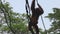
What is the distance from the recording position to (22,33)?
68.8 feet

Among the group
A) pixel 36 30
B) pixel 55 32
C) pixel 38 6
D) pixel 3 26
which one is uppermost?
pixel 38 6

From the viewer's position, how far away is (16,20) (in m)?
19.5

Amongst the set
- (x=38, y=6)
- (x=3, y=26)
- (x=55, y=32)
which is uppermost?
(x=38, y=6)

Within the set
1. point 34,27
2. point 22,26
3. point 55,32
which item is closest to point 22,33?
point 22,26

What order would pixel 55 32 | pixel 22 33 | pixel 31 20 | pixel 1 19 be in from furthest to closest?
1. pixel 55 32
2. pixel 22 33
3. pixel 1 19
4. pixel 31 20

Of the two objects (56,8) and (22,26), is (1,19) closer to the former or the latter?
(22,26)

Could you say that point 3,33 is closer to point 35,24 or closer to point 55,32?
point 55,32

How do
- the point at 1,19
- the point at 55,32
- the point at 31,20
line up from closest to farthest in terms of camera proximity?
1. the point at 31,20
2. the point at 1,19
3. the point at 55,32

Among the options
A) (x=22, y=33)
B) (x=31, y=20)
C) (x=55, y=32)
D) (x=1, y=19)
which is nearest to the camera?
(x=31, y=20)

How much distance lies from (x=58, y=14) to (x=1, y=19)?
620 centimetres

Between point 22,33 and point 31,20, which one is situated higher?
point 31,20

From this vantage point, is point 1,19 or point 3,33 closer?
point 1,19

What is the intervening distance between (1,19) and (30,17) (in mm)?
Result: 15219

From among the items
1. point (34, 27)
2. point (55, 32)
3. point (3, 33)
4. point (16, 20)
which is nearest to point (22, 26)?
point (16, 20)
